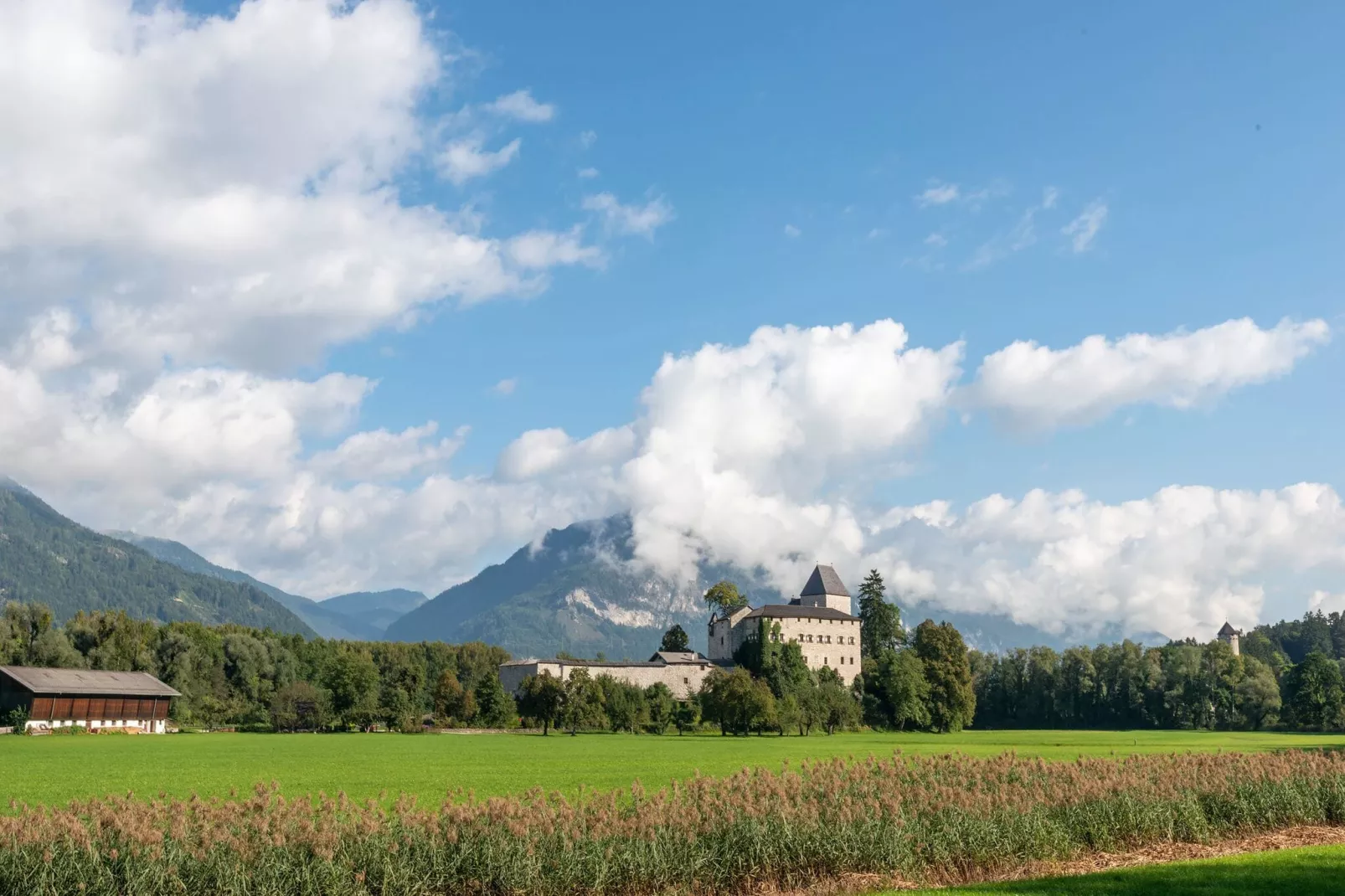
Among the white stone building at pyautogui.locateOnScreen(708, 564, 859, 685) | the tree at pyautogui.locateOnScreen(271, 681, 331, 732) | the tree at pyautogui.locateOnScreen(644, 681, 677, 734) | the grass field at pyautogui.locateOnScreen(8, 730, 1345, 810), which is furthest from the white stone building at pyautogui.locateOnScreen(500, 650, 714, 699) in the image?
the grass field at pyautogui.locateOnScreen(8, 730, 1345, 810)

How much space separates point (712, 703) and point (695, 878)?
81.0 m

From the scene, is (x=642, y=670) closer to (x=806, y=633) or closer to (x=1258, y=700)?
(x=806, y=633)

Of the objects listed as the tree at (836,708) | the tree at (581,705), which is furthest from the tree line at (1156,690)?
the tree at (581,705)

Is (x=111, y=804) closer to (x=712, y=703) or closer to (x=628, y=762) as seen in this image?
(x=628, y=762)

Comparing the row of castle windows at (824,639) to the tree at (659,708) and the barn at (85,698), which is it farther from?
the barn at (85,698)

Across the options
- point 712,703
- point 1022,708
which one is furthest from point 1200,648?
point 712,703

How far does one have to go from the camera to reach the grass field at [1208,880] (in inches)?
614

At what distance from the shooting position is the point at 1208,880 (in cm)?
1655

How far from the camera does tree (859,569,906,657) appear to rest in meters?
145

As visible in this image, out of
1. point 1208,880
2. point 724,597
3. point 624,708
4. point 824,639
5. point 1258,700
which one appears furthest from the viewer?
point 724,597

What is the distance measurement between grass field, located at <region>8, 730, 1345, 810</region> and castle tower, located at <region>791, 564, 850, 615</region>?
89504mm

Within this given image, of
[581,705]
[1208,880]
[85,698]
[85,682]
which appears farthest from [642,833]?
[85,682]

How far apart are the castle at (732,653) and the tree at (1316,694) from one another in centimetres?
4823

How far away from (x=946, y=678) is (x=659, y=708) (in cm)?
3071
